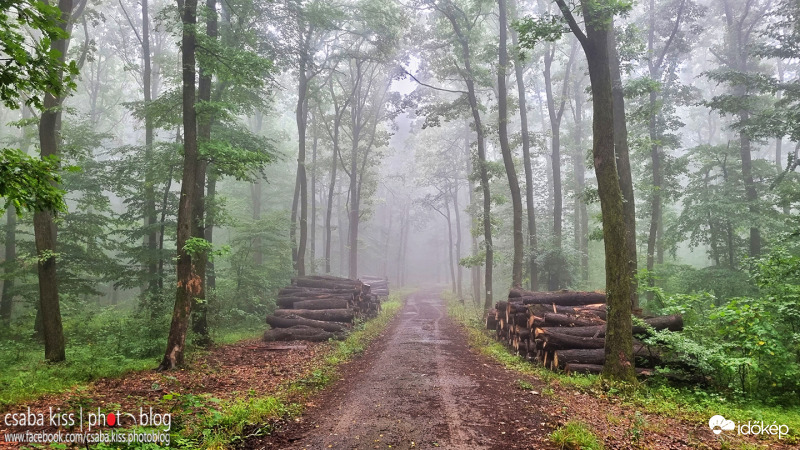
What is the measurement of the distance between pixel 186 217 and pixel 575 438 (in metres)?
9.52

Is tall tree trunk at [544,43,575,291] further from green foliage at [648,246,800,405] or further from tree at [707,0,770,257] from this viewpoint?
green foliage at [648,246,800,405]

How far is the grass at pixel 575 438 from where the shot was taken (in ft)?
17.8

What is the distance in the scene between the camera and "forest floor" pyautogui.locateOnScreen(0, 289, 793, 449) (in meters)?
5.81

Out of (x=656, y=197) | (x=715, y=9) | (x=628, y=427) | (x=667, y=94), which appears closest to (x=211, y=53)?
(x=628, y=427)

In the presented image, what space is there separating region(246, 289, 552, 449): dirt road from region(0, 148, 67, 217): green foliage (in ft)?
13.5

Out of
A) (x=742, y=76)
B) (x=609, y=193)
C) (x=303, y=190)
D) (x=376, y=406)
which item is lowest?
(x=376, y=406)

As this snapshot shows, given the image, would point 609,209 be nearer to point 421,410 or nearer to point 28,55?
point 421,410

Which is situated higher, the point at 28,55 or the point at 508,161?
the point at 508,161

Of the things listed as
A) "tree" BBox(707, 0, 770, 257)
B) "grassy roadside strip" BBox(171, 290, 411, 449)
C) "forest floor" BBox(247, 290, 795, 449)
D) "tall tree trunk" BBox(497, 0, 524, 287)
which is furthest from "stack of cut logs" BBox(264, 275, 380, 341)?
"tree" BBox(707, 0, 770, 257)

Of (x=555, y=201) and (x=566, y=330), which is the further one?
(x=555, y=201)

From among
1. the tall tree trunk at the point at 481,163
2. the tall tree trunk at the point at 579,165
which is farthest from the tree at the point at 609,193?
the tall tree trunk at the point at 579,165

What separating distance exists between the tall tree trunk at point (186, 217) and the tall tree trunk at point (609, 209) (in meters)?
9.25

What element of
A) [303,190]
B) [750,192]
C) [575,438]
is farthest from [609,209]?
[303,190]

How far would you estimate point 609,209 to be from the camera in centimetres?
914
